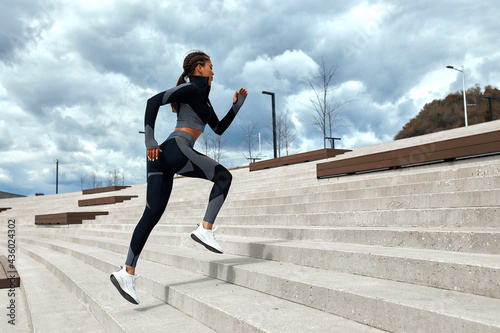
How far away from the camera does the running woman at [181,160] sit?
320 centimetres

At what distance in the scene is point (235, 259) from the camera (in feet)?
13.7

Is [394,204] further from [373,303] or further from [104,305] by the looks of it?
[104,305]

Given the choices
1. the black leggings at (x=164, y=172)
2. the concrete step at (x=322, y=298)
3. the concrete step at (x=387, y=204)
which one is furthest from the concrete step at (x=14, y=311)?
the concrete step at (x=387, y=204)

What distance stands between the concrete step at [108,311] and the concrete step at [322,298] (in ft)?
0.49

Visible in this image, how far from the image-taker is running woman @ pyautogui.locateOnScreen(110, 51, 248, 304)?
3.20 metres

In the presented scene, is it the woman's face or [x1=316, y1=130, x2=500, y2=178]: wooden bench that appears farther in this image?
[x1=316, y1=130, x2=500, y2=178]: wooden bench

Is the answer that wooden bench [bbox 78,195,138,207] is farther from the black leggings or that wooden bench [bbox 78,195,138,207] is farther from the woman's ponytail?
the black leggings

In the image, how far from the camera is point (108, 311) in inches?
131

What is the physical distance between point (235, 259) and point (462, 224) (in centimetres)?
220

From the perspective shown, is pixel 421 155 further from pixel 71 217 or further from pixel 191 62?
pixel 71 217

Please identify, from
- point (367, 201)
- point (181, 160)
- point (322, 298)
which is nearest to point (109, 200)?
point (367, 201)

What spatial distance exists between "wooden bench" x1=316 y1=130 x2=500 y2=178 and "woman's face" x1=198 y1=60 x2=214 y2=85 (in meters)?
5.51

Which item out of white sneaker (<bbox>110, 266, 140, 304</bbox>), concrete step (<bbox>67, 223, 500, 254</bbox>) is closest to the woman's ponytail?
white sneaker (<bbox>110, 266, 140, 304</bbox>)

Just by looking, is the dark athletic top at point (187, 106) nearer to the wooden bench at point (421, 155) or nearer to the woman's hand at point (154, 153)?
the woman's hand at point (154, 153)
